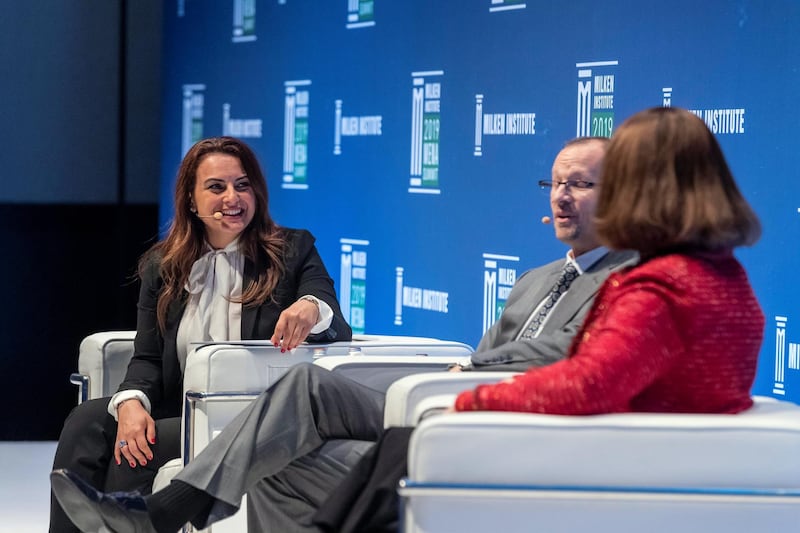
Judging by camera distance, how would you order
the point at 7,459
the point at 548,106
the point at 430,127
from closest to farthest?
the point at 548,106, the point at 430,127, the point at 7,459

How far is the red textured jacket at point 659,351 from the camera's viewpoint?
227 centimetres

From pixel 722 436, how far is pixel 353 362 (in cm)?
125

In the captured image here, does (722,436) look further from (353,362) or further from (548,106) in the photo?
(548,106)

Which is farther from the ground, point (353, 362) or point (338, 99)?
point (338, 99)

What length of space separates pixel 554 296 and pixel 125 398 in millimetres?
1186

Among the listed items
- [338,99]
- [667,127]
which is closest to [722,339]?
[667,127]

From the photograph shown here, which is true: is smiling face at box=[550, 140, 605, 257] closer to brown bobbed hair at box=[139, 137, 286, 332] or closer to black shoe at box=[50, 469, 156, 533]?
brown bobbed hair at box=[139, 137, 286, 332]

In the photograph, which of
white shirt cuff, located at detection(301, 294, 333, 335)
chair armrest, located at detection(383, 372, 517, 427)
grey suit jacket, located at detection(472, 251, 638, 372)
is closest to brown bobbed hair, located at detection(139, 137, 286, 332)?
white shirt cuff, located at detection(301, 294, 333, 335)

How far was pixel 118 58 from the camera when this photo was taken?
6.82 meters

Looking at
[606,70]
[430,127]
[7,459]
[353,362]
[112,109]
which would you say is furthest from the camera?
[112,109]

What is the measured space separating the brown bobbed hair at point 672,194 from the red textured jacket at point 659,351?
0.15 feet

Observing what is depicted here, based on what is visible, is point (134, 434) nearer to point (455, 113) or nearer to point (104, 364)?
point (104, 364)

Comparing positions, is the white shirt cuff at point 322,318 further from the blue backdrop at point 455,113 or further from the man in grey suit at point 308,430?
the blue backdrop at point 455,113

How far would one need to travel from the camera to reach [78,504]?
2.83 m
